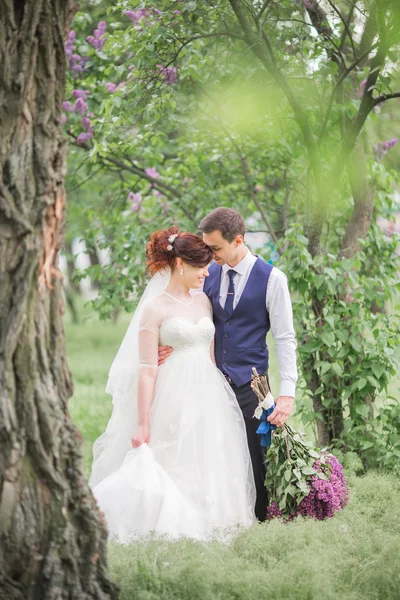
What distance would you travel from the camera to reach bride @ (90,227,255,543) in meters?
4.33

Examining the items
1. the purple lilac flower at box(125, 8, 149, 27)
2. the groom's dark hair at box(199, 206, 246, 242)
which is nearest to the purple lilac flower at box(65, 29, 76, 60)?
the purple lilac flower at box(125, 8, 149, 27)

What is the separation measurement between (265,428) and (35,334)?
6.91 ft

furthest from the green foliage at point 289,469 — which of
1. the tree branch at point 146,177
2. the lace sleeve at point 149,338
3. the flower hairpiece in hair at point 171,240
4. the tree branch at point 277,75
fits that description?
the tree branch at point 146,177

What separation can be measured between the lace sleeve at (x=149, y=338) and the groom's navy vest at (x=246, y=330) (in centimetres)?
40

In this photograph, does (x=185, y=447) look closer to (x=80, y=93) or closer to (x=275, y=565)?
(x=275, y=565)

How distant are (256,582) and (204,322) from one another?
1676 millimetres

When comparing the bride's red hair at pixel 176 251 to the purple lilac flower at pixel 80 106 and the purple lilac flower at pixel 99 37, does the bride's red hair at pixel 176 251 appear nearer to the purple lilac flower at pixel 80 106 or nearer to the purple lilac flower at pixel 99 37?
the purple lilac flower at pixel 99 37

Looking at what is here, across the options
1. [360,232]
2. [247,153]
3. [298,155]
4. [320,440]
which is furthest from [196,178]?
[320,440]

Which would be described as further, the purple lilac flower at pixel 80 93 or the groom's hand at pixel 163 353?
the purple lilac flower at pixel 80 93

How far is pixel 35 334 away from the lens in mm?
2801

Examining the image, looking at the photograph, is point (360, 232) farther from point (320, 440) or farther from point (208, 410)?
point (208, 410)

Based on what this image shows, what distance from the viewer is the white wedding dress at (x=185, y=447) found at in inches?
167

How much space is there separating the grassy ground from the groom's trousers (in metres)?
0.48

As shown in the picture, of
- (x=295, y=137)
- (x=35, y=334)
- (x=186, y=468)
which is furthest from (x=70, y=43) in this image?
(x=35, y=334)
